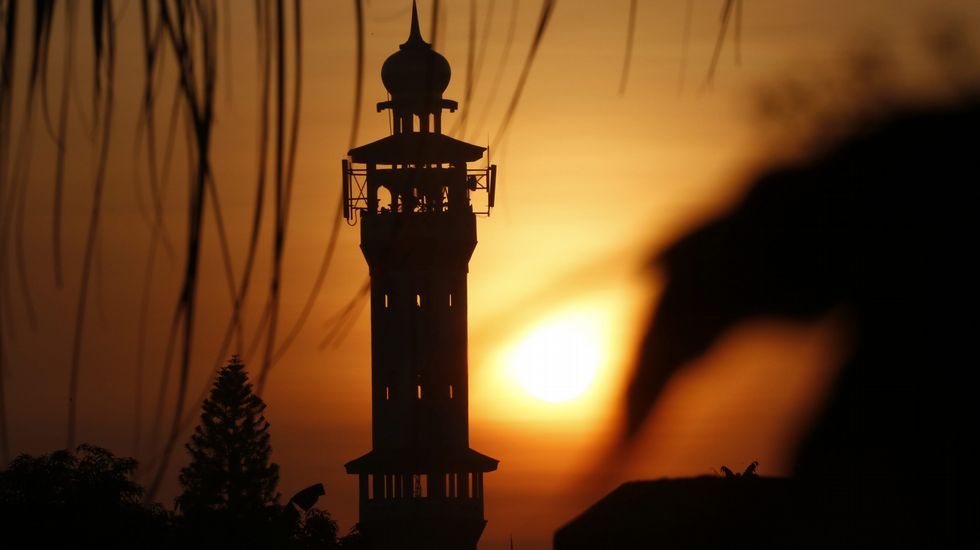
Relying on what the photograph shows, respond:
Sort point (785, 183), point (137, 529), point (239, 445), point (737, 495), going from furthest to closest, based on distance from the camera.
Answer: point (239, 445)
point (137, 529)
point (737, 495)
point (785, 183)

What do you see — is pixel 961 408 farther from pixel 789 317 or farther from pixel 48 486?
pixel 48 486

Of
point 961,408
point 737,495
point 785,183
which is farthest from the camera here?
point 737,495

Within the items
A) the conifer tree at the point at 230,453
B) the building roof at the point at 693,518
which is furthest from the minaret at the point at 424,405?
the building roof at the point at 693,518

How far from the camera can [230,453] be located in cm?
6825

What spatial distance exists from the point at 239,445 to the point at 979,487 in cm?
6608

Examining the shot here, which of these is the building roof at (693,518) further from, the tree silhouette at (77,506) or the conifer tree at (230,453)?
the conifer tree at (230,453)

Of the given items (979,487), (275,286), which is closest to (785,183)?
(979,487)

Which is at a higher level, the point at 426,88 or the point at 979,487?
the point at 426,88

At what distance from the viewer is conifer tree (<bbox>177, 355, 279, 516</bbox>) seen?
67.3 metres

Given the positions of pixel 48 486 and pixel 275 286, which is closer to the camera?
pixel 275 286

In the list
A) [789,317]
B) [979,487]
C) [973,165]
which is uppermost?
[973,165]

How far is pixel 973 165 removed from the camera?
327cm

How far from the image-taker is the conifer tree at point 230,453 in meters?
67.3

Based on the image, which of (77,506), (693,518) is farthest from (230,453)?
(693,518)
